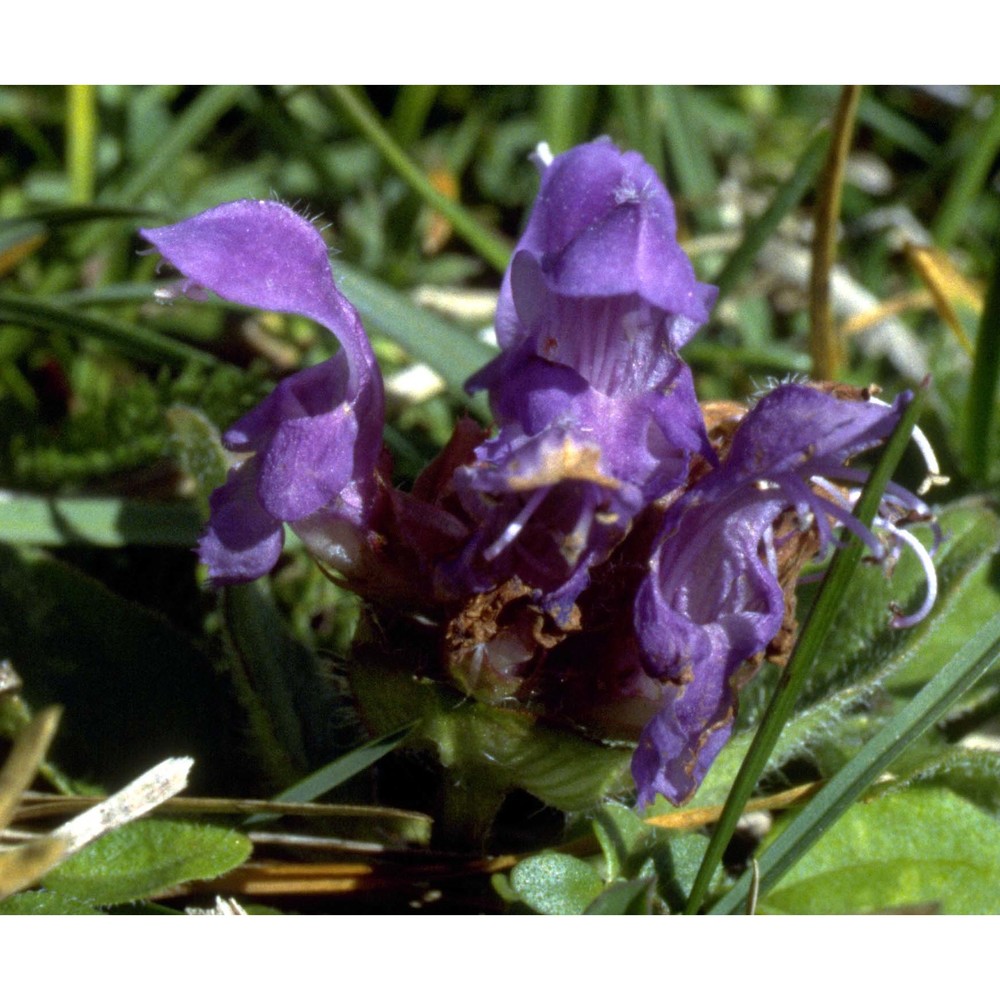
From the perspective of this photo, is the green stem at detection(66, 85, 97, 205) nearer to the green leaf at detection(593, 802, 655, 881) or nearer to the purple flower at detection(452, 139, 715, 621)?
the purple flower at detection(452, 139, 715, 621)

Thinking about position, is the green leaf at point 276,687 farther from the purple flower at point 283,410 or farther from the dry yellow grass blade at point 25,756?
the dry yellow grass blade at point 25,756

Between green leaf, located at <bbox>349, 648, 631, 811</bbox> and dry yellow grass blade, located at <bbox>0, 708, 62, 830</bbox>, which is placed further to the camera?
green leaf, located at <bbox>349, 648, 631, 811</bbox>

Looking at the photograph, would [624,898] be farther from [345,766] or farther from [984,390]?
[984,390]

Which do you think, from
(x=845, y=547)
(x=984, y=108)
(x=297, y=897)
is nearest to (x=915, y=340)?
(x=984, y=108)

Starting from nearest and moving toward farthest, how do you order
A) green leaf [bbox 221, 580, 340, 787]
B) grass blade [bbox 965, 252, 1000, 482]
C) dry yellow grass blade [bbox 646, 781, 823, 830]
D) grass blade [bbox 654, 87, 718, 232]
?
dry yellow grass blade [bbox 646, 781, 823, 830] → green leaf [bbox 221, 580, 340, 787] → grass blade [bbox 965, 252, 1000, 482] → grass blade [bbox 654, 87, 718, 232]

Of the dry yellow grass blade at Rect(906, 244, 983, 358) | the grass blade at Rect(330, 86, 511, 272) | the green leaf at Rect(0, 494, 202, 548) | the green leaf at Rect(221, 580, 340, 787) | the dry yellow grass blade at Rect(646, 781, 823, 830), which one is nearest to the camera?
the dry yellow grass blade at Rect(646, 781, 823, 830)

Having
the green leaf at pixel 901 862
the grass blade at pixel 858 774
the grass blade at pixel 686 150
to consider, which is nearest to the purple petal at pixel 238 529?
the grass blade at pixel 858 774

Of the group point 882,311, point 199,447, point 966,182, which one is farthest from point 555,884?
point 966,182

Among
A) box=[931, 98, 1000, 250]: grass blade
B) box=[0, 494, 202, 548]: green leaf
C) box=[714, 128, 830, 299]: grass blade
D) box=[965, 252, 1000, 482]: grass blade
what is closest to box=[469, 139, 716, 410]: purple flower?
box=[0, 494, 202, 548]: green leaf
